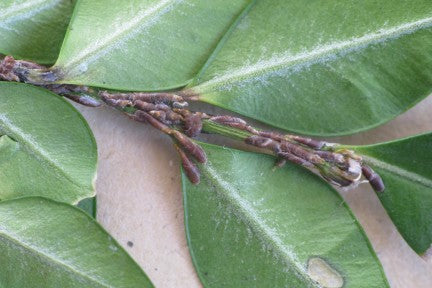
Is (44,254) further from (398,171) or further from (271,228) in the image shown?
(398,171)

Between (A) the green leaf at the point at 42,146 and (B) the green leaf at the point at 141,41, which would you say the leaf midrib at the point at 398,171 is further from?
(A) the green leaf at the point at 42,146

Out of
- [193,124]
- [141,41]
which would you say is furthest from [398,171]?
[141,41]

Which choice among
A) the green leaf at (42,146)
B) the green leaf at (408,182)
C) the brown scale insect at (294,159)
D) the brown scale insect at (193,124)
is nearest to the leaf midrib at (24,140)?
the green leaf at (42,146)

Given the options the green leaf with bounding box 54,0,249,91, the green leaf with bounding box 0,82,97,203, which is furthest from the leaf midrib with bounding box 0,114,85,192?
the green leaf with bounding box 54,0,249,91

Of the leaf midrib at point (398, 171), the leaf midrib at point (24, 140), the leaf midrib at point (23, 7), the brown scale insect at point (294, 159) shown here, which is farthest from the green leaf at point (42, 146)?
the leaf midrib at point (398, 171)

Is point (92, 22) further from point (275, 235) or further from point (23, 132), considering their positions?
point (275, 235)

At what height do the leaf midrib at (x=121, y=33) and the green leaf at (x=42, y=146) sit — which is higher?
the leaf midrib at (x=121, y=33)

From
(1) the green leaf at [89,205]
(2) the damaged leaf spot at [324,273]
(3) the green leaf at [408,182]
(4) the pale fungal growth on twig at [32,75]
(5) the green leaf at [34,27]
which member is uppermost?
(5) the green leaf at [34,27]
